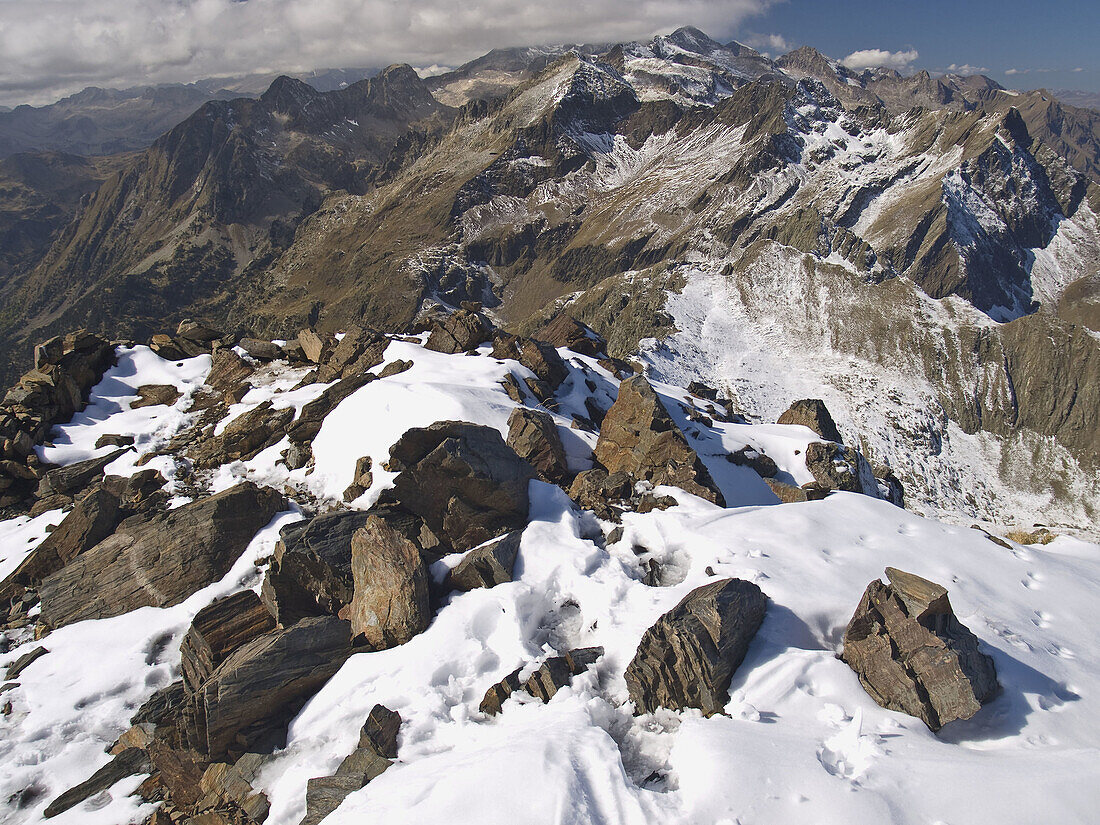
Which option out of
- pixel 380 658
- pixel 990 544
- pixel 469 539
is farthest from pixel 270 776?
pixel 990 544

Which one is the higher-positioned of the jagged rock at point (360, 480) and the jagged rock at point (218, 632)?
the jagged rock at point (360, 480)

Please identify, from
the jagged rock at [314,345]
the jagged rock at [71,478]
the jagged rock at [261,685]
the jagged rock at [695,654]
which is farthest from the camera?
the jagged rock at [314,345]

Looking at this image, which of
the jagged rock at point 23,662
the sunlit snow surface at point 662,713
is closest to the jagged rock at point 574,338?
the sunlit snow surface at point 662,713

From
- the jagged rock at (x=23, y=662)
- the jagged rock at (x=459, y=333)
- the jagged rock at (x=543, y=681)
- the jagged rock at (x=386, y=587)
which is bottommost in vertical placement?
the jagged rock at (x=23, y=662)

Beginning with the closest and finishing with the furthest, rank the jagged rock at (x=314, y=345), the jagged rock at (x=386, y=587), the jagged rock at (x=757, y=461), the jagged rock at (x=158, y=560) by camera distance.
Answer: the jagged rock at (x=386, y=587) < the jagged rock at (x=158, y=560) < the jagged rock at (x=757, y=461) < the jagged rock at (x=314, y=345)

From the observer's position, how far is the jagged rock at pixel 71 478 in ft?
64.9

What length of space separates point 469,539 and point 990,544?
1431cm

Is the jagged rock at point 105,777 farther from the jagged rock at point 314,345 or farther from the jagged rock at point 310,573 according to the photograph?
the jagged rock at point 314,345

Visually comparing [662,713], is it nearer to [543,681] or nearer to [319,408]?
[543,681]

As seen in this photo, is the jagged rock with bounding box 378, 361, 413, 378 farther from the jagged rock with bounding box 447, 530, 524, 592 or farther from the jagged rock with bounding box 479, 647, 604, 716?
the jagged rock with bounding box 479, 647, 604, 716

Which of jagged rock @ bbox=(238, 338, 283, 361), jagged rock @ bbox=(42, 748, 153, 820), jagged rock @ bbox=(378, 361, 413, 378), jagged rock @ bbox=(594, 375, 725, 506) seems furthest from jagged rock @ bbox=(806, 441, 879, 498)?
jagged rock @ bbox=(238, 338, 283, 361)

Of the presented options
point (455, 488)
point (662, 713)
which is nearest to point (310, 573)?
point (455, 488)

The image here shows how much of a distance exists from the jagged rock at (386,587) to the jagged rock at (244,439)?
10.2 m

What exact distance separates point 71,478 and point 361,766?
19.1 meters
